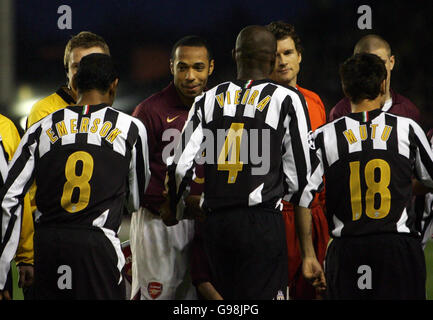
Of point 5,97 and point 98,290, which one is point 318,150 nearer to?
point 98,290

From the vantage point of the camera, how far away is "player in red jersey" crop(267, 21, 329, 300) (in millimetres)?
4754

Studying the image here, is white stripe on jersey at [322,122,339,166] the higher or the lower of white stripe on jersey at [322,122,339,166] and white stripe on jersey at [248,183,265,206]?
the higher

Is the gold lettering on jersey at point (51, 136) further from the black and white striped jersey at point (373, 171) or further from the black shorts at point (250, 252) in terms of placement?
the black and white striped jersey at point (373, 171)

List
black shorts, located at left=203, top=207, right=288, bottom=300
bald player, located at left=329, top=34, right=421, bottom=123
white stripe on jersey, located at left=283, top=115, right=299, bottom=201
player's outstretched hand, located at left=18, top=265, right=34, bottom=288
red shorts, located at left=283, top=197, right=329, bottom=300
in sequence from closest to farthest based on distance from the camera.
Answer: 1. black shorts, located at left=203, top=207, right=288, bottom=300
2. white stripe on jersey, located at left=283, top=115, right=299, bottom=201
3. player's outstretched hand, located at left=18, top=265, right=34, bottom=288
4. red shorts, located at left=283, top=197, right=329, bottom=300
5. bald player, located at left=329, top=34, right=421, bottom=123

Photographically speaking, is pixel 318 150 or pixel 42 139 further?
pixel 318 150

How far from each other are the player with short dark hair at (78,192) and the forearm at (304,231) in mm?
897

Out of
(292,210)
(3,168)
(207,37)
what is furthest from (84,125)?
(207,37)

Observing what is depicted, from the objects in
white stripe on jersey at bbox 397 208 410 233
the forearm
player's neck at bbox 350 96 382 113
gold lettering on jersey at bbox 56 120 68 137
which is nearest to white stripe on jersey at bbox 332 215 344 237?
the forearm

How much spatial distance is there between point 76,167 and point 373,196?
1.49 metres

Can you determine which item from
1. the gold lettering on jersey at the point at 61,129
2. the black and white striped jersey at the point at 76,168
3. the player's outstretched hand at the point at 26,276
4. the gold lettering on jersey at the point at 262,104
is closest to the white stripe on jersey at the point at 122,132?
the black and white striped jersey at the point at 76,168

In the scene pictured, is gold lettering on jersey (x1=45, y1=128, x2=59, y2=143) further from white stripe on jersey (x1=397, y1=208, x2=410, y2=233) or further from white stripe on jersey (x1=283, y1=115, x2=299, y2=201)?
white stripe on jersey (x1=397, y1=208, x2=410, y2=233)

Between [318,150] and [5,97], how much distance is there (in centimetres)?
1367

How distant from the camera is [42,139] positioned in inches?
141
